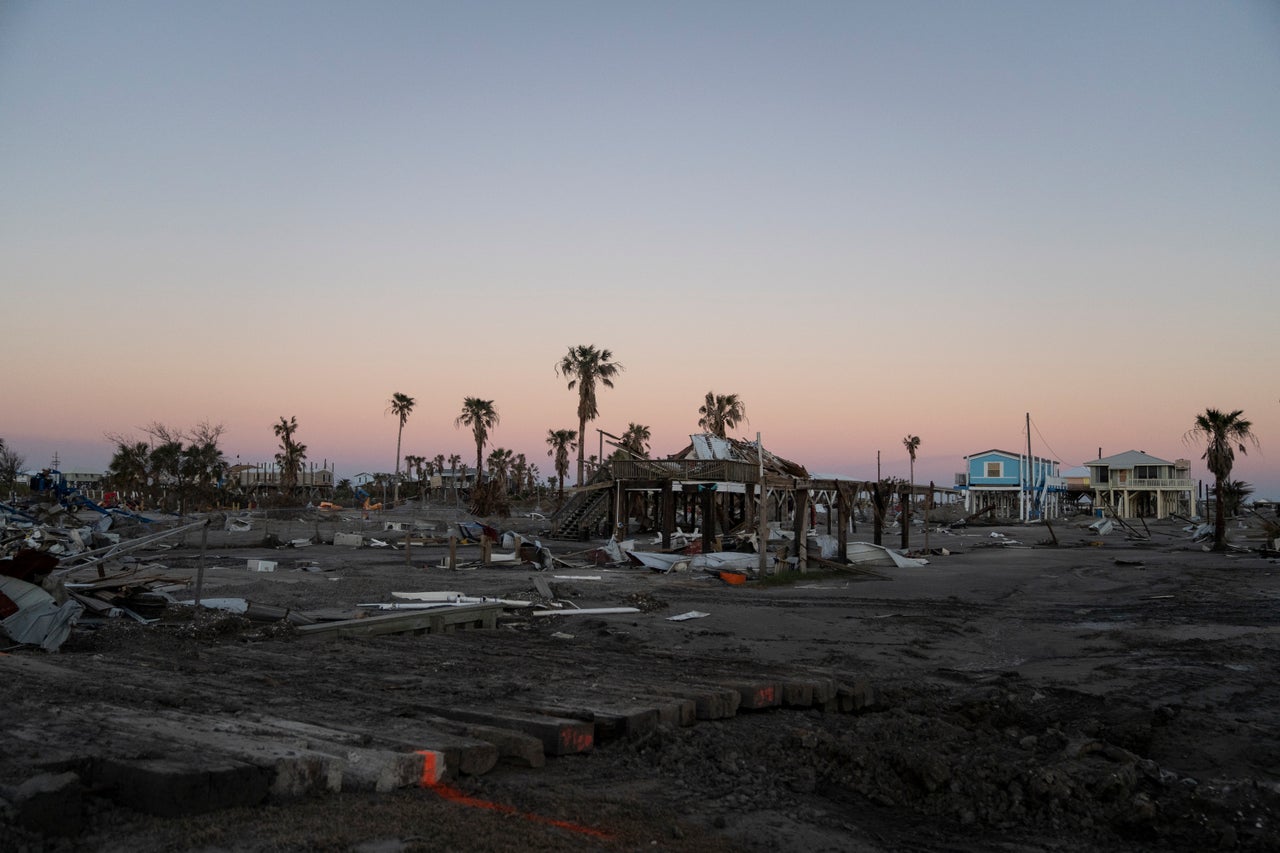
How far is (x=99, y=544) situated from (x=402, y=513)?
22637 mm

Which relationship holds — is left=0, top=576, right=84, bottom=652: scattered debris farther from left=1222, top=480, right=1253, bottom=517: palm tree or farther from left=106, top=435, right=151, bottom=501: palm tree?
left=1222, top=480, right=1253, bottom=517: palm tree

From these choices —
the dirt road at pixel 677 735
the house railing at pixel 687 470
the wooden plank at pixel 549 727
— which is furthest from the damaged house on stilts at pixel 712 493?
the wooden plank at pixel 549 727

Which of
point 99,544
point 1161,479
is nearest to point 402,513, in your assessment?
point 99,544

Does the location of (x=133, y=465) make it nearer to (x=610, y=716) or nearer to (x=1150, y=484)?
(x=610, y=716)

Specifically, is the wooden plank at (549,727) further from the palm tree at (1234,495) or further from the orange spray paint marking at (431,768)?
the palm tree at (1234,495)

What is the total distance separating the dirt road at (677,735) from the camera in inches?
180

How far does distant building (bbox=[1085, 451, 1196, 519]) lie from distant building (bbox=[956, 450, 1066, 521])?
4.56 metres

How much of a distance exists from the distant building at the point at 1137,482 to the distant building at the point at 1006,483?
15.0ft

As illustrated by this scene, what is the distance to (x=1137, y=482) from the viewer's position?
8219cm

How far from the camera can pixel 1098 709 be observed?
827 centimetres

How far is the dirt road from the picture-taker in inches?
180

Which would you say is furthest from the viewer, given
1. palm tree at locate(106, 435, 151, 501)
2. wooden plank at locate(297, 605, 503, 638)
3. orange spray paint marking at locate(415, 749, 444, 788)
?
palm tree at locate(106, 435, 151, 501)

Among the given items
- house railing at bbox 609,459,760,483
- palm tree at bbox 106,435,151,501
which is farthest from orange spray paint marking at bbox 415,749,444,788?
palm tree at bbox 106,435,151,501

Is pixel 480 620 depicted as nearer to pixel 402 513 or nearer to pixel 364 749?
pixel 364 749
